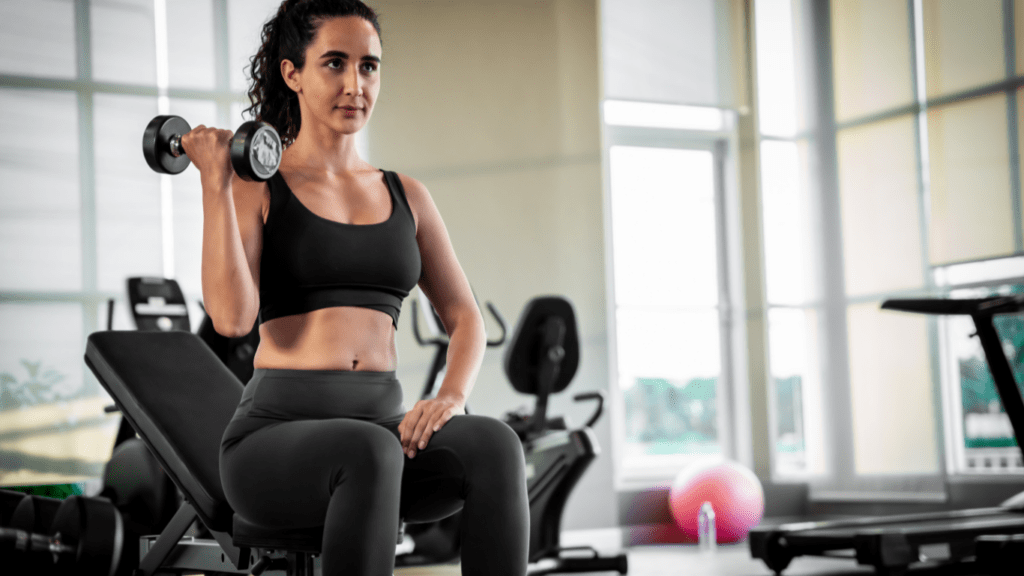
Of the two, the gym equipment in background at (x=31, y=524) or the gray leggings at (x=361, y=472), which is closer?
the gray leggings at (x=361, y=472)

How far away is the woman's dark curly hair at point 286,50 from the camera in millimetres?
1289

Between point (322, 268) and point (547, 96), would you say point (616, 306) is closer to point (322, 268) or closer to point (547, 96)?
point (547, 96)

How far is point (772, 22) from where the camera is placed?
6.16 m

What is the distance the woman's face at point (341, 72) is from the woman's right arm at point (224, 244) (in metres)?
0.17

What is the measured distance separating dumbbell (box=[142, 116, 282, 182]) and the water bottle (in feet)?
13.2

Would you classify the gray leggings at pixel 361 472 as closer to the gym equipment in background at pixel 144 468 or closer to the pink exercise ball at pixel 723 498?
the gym equipment in background at pixel 144 468

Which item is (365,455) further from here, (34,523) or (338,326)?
(34,523)

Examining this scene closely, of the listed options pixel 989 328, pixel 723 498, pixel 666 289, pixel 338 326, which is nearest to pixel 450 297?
pixel 338 326

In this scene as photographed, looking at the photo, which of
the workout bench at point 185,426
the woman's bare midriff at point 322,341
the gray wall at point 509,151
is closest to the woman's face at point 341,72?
the woman's bare midriff at point 322,341

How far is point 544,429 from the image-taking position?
3787mm

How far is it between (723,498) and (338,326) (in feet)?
12.8

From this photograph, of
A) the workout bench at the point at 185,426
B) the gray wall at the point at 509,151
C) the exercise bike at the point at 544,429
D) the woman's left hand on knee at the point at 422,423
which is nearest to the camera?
the woman's left hand on knee at the point at 422,423

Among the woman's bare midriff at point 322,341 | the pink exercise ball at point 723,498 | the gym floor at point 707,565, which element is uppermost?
the woman's bare midriff at point 322,341

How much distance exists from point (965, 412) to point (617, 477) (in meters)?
2.00
